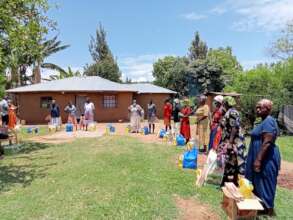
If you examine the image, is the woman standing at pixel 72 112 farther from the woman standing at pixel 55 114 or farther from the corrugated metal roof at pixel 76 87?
the corrugated metal roof at pixel 76 87

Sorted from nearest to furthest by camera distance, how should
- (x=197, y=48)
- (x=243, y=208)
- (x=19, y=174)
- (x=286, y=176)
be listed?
(x=243, y=208), (x=286, y=176), (x=19, y=174), (x=197, y=48)

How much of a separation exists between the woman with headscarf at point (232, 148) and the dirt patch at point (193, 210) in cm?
96

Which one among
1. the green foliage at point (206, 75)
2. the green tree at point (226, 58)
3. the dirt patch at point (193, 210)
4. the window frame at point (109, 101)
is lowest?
the dirt patch at point (193, 210)

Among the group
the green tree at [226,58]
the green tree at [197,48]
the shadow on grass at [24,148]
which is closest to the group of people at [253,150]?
the shadow on grass at [24,148]

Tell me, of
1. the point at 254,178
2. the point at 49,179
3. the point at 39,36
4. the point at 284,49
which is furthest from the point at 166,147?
the point at 284,49

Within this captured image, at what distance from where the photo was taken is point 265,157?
15.8 ft

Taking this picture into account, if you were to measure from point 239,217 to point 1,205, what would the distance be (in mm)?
4025

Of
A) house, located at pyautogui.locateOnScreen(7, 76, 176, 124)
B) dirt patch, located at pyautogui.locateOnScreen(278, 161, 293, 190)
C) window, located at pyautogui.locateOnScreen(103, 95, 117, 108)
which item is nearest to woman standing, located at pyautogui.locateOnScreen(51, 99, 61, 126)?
house, located at pyautogui.locateOnScreen(7, 76, 176, 124)

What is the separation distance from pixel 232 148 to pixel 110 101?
20466 millimetres

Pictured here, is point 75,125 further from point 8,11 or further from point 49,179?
point 49,179

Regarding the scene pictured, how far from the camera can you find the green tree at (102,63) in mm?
42531

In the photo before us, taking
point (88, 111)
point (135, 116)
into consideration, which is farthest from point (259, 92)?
point (88, 111)

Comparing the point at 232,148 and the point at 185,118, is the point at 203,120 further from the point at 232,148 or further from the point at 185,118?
the point at 232,148

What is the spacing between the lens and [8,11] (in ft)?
30.2
